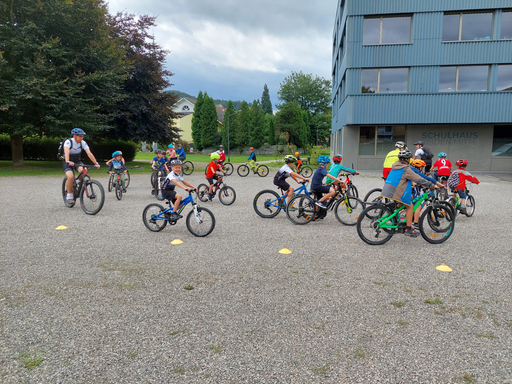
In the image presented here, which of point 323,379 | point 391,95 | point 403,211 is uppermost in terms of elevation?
point 391,95

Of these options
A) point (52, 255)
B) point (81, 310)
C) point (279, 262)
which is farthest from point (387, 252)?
point (52, 255)

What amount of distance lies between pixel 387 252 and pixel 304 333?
3073mm

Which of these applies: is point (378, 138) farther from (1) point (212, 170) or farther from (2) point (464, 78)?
(1) point (212, 170)

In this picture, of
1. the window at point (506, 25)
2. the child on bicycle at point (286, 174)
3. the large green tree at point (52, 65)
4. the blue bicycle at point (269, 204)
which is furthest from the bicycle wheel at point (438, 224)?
the window at point (506, 25)

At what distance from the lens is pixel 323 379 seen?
2.61m

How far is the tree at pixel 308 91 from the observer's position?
79.8 m

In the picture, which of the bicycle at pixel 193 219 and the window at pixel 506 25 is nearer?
the bicycle at pixel 193 219

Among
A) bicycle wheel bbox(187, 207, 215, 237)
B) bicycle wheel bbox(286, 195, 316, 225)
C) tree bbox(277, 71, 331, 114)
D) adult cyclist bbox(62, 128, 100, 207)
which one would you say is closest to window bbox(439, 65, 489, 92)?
bicycle wheel bbox(286, 195, 316, 225)

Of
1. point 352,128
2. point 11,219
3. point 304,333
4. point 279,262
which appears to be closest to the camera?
point 304,333

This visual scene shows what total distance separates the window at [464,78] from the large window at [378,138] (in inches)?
137

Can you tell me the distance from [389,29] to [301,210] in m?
19.0

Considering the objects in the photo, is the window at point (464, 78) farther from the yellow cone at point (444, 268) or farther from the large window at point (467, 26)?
the yellow cone at point (444, 268)

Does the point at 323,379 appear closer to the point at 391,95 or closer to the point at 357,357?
the point at 357,357

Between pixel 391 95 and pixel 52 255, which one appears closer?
pixel 52 255
